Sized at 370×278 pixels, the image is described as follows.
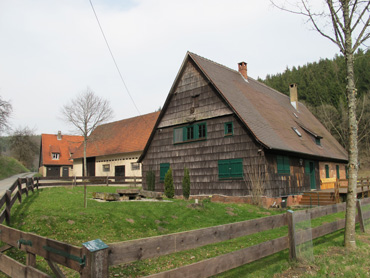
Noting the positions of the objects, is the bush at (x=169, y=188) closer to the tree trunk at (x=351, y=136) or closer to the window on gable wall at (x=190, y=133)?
the window on gable wall at (x=190, y=133)

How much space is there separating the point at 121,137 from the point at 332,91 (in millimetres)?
44952

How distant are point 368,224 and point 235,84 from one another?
13962mm

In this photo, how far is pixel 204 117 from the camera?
1944 cm

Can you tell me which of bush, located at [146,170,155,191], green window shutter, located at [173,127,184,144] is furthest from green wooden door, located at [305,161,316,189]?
bush, located at [146,170,155,191]

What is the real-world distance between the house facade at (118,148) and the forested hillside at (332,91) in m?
31.8

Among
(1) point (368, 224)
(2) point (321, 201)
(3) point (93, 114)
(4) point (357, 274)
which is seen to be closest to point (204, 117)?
(2) point (321, 201)

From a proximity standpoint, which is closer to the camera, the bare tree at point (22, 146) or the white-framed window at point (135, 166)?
the white-framed window at point (135, 166)

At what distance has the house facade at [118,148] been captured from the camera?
32188 mm

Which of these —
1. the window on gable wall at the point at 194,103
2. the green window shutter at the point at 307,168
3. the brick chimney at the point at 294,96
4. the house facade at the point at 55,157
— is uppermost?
the brick chimney at the point at 294,96

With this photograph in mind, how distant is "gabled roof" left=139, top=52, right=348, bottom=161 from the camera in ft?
57.1

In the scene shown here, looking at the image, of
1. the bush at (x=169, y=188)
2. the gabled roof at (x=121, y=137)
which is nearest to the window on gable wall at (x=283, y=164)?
the bush at (x=169, y=188)

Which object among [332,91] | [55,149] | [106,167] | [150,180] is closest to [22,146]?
[55,149]

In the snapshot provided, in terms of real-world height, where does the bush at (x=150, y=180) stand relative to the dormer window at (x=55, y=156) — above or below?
below

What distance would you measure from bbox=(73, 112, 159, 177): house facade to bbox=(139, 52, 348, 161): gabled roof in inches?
452
